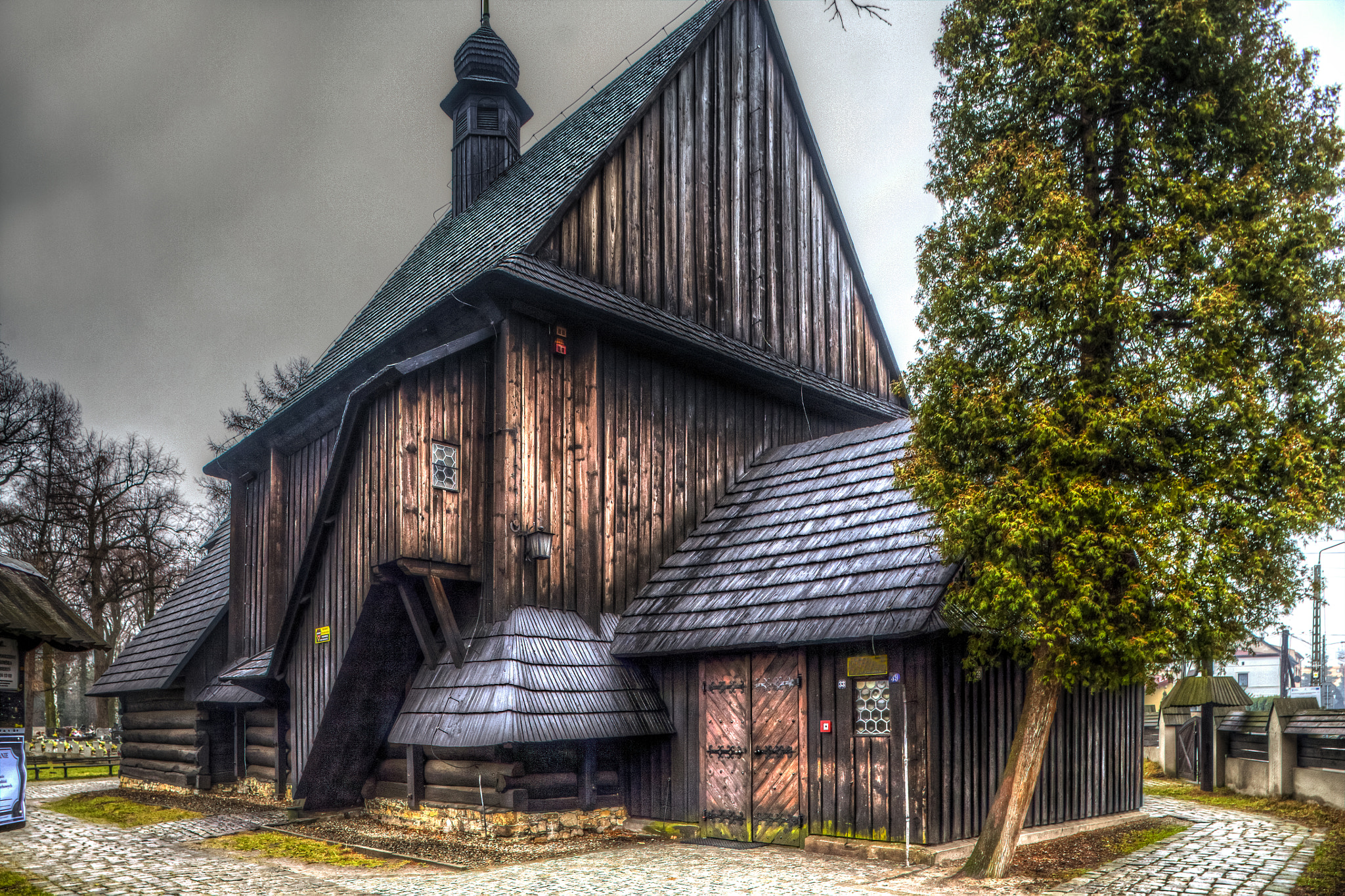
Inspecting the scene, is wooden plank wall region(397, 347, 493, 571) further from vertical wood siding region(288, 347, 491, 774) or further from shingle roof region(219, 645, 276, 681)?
shingle roof region(219, 645, 276, 681)

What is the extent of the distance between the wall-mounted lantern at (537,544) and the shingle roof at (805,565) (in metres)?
1.48

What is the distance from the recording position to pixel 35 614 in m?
10.4

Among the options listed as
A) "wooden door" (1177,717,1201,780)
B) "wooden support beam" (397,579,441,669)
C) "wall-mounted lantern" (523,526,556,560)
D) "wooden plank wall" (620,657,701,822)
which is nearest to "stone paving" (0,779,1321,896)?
"wooden plank wall" (620,657,701,822)

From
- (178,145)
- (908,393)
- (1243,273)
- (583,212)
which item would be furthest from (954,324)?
(178,145)

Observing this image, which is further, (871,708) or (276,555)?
(276,555)

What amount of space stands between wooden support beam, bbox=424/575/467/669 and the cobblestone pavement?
6.29 m

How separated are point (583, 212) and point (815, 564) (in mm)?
5461

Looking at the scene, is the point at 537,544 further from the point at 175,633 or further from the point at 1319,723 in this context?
the point at 1319,723

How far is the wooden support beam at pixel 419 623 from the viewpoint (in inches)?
440

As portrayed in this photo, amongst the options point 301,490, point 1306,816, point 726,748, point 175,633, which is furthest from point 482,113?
point 1306,816

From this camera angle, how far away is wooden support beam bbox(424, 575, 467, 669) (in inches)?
429

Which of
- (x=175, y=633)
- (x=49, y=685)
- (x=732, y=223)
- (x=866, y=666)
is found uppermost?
(x=732, y=223)

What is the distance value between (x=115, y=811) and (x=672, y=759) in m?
8.83

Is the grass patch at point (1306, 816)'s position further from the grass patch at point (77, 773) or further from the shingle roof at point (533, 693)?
the grass patch at point (77, 773)
